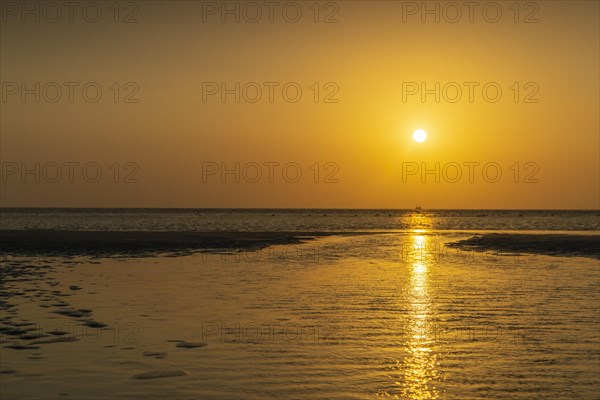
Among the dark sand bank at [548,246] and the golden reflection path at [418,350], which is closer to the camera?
the golden reflection path at [418,350]

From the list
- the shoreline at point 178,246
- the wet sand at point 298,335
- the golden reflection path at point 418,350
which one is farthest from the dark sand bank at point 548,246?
the golden reflection path at point 418,350

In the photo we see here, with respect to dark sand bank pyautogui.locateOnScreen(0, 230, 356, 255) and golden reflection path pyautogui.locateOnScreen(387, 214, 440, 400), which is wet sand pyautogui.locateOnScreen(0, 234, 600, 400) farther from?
dark sand bank pyautogui.locateOnScreen(0, 230, 356, 255)

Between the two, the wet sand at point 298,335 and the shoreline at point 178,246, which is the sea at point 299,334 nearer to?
the wet sand at point 298,335

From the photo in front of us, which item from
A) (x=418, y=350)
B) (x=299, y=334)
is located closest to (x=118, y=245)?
(x=299, y=334)

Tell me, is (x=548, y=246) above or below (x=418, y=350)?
above

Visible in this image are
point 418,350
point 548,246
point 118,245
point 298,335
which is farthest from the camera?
point 118,245

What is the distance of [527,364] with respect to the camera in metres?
12.2

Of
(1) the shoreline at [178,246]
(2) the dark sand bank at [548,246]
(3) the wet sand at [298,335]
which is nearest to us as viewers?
(3) the wet sand at [298,335]

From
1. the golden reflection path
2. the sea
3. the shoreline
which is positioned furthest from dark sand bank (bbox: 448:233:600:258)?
the golden reflection path

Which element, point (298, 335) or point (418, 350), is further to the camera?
point (298, 335)

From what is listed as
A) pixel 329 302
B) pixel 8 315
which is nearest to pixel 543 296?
pixel 329 302

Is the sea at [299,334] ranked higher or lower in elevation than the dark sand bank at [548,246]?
lower

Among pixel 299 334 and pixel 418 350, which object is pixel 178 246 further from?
pixel 418 350

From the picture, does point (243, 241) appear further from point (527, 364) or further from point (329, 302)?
point (527, 364)
